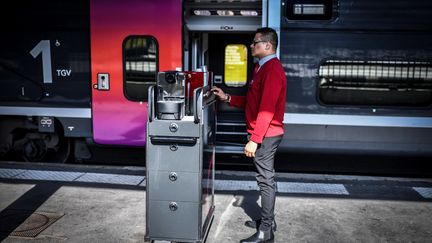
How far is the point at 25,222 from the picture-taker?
4.21 metres

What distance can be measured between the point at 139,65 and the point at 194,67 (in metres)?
0.93

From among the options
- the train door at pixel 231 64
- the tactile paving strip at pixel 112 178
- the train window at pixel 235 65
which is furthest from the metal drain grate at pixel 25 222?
the train window at pixel 235 65

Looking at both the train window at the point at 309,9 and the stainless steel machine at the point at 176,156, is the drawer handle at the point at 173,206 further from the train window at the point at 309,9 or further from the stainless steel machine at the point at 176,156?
the train window at the point at 309,9

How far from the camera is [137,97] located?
647cm

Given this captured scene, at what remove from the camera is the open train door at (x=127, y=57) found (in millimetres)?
6238

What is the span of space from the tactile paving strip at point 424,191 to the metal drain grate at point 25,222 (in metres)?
4.11

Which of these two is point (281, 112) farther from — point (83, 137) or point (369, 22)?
point (83, 137)

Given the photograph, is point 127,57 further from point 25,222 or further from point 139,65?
point 25,222

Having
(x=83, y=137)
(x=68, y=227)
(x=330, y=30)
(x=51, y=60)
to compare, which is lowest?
(x=68, y=227)

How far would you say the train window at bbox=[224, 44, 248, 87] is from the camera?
25.9 ft

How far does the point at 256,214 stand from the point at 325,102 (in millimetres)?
2321

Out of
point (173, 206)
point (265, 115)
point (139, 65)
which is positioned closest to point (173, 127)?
point (173, 206)

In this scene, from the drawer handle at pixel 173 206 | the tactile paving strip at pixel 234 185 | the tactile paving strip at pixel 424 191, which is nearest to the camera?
the drawer handle at pixel 173 206

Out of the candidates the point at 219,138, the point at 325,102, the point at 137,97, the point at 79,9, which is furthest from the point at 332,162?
the point at 79,9
